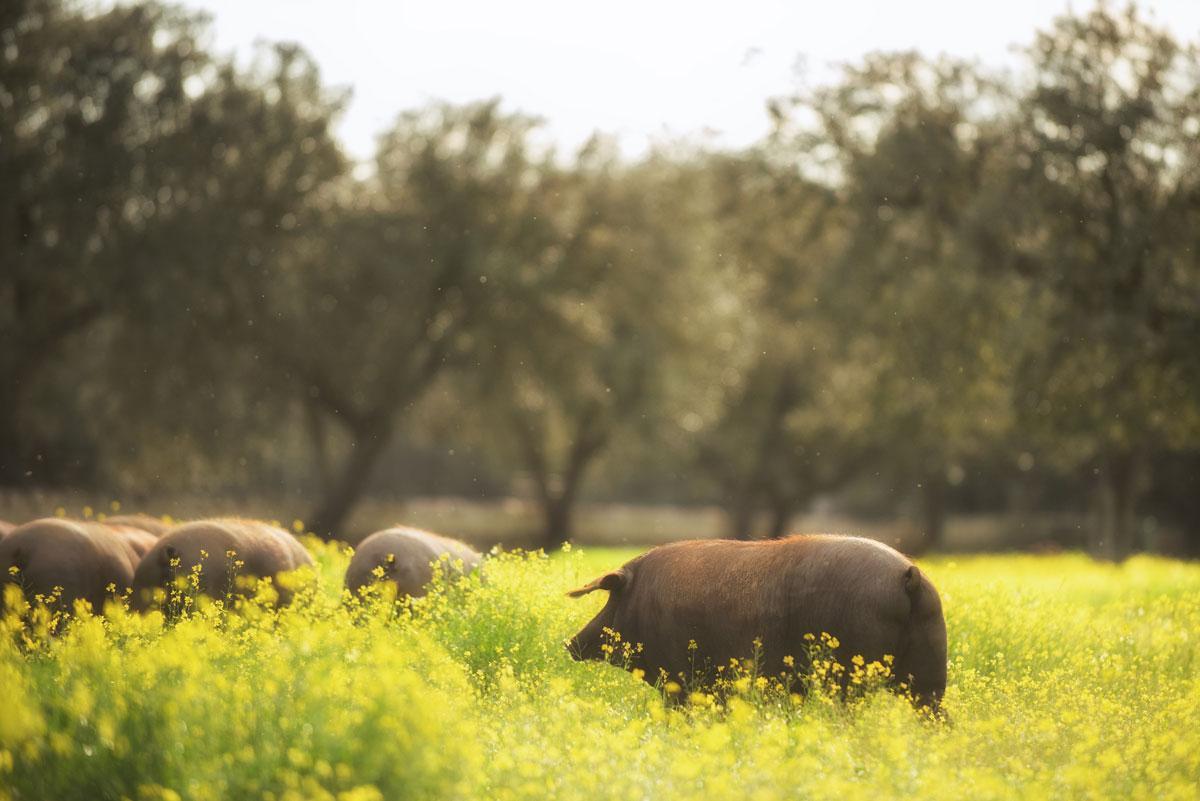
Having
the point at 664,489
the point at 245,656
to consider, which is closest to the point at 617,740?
the point at 245,656

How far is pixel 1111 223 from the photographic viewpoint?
71.8 feet

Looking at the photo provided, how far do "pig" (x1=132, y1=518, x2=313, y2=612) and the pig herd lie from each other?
0.01 metres

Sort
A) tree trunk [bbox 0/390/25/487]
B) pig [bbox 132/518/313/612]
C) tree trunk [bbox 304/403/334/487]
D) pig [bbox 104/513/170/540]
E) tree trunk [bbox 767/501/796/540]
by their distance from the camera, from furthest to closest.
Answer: tree trunk [bbox 767/501/796/540] → tree trunk [bbox 304/403/334/487] → tree trunk [bbox 0/390/25/487] → pig [bbox 104/513/170/540] → pig [bbox 132/518/313/612]

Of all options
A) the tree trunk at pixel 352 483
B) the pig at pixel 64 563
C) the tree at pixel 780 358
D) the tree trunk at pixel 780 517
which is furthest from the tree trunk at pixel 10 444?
the tree trunk at pixel 780 517

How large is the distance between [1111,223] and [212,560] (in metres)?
16.6

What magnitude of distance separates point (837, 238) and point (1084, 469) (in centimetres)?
2012

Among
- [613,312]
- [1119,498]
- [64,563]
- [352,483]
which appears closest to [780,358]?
[613,312]

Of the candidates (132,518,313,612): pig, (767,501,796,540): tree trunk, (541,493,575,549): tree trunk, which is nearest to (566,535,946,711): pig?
(132,518,313,612): pig

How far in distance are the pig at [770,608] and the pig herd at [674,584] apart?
10 mm

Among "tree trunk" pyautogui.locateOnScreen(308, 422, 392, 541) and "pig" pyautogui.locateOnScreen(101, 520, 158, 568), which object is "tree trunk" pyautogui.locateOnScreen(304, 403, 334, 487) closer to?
"tree trunk" pyautogui.locateOnScreen(308, 422, 392, 541)

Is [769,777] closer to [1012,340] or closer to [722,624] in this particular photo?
[722,624]

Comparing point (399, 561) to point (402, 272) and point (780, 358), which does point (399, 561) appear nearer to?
point (402, 272)

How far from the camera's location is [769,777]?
22.4 ft

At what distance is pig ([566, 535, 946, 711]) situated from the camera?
8727 millimetres
